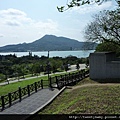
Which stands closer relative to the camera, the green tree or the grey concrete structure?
the grey concrete structure

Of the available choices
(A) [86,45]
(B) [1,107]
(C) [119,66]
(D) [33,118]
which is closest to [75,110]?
(D) [33,118]

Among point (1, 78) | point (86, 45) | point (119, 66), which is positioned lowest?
point (1, 78)

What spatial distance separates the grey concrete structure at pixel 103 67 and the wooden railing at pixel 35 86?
207cm

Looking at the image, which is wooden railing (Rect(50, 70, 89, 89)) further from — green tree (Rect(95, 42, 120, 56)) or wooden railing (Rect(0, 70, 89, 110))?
green tree (Rect(95, 42, 120, 56))

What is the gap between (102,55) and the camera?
26594mm

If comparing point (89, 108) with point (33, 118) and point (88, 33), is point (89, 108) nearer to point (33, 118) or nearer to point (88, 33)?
point (33, 118)

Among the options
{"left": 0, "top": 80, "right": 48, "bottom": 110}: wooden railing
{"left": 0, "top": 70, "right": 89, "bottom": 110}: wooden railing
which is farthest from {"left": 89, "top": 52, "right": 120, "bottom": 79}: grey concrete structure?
{"left": 0, "top": 80, "right": 48, "bottom": 110}: wooden railing

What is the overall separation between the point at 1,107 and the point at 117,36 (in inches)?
744

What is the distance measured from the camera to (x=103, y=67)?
2645 centimetres

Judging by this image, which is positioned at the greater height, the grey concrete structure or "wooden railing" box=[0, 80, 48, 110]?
the grey concrete structure

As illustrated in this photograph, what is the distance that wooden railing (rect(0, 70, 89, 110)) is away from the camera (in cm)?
1494

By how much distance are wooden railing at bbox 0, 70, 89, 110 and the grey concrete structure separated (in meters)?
2.07

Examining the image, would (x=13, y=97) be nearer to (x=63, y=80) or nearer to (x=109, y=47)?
(x=63, y=80)

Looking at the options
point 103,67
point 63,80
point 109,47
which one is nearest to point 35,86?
point 63,80
